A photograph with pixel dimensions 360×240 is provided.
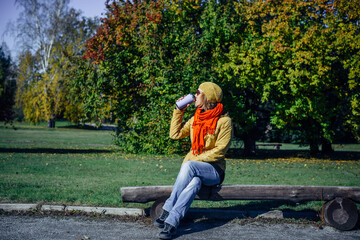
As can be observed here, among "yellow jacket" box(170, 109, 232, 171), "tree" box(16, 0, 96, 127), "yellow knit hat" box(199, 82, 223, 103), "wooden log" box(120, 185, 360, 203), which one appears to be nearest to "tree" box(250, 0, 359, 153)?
"wooden log" box(120, 185, 360, 203)

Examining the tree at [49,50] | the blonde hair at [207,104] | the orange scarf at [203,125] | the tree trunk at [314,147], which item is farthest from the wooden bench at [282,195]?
the tree at [49,50]

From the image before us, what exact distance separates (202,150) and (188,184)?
0.55 m

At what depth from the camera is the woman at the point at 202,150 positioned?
4.34 m

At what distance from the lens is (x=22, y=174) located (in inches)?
336

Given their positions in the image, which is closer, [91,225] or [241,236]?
[241,236]

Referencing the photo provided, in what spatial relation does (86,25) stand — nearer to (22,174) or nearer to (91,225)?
(22,174)

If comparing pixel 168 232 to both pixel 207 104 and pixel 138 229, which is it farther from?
pixel 207 104

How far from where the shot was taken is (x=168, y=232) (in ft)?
13.3

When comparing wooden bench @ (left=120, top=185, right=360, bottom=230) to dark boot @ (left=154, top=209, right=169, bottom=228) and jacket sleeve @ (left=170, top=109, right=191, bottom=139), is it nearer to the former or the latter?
dark boot @ (left=154, top=209, right=169, bottom=228)

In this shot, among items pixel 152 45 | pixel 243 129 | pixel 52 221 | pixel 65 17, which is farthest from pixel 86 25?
pixel 52 221

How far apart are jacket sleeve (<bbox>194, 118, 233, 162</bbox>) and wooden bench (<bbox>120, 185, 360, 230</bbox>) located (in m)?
0.40

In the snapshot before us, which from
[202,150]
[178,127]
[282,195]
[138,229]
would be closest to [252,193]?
[282,195]

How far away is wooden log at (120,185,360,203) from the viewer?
4.56m

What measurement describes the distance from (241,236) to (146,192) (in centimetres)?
137
